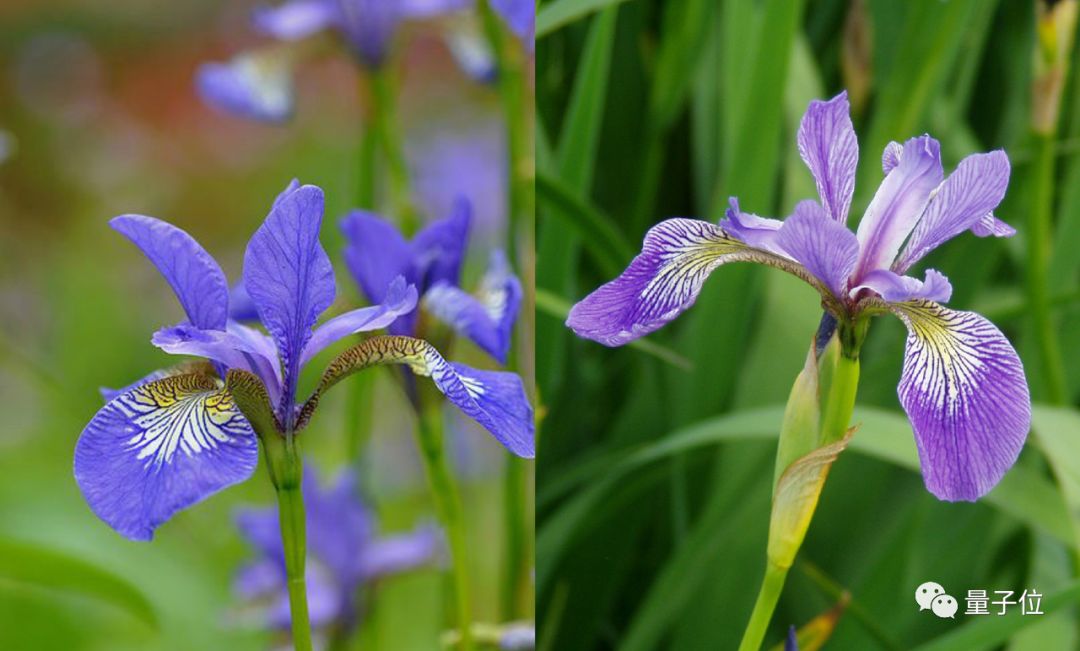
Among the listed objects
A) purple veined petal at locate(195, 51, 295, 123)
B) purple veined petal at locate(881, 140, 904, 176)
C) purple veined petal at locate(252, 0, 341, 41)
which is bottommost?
purple veined petal at locate(881, 140, 904, 176)

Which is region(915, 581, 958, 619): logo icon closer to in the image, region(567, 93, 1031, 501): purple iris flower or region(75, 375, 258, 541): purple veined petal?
region(567, 93, 1031, 501): purple iris flower

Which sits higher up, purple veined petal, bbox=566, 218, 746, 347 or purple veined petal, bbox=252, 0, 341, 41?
purple veined petal, bbox=252, 0, 341, 41

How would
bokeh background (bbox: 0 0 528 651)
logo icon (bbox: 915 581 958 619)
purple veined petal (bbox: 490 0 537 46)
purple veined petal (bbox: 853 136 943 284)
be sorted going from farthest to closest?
bokeh background (bbox: 0 0 528 651)
logo icon (bbox: 915 581 958 619)
purple veined petal (bbox: 490 0 537 46)
purple veined petal (bbox: 853 136 943 284)

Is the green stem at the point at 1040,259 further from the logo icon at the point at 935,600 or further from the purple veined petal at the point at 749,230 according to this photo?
the purple veined petal at the point at 749,230

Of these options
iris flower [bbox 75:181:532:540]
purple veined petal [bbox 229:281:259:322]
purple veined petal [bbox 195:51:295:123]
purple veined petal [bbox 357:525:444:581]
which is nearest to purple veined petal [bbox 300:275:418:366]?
iris flower [bbox 75:181:532:540]

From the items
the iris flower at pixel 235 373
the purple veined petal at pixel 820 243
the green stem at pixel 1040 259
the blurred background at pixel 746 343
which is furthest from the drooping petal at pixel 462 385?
the green stem at pixel 1040 259

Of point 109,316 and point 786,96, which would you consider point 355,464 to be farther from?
point 109,316
